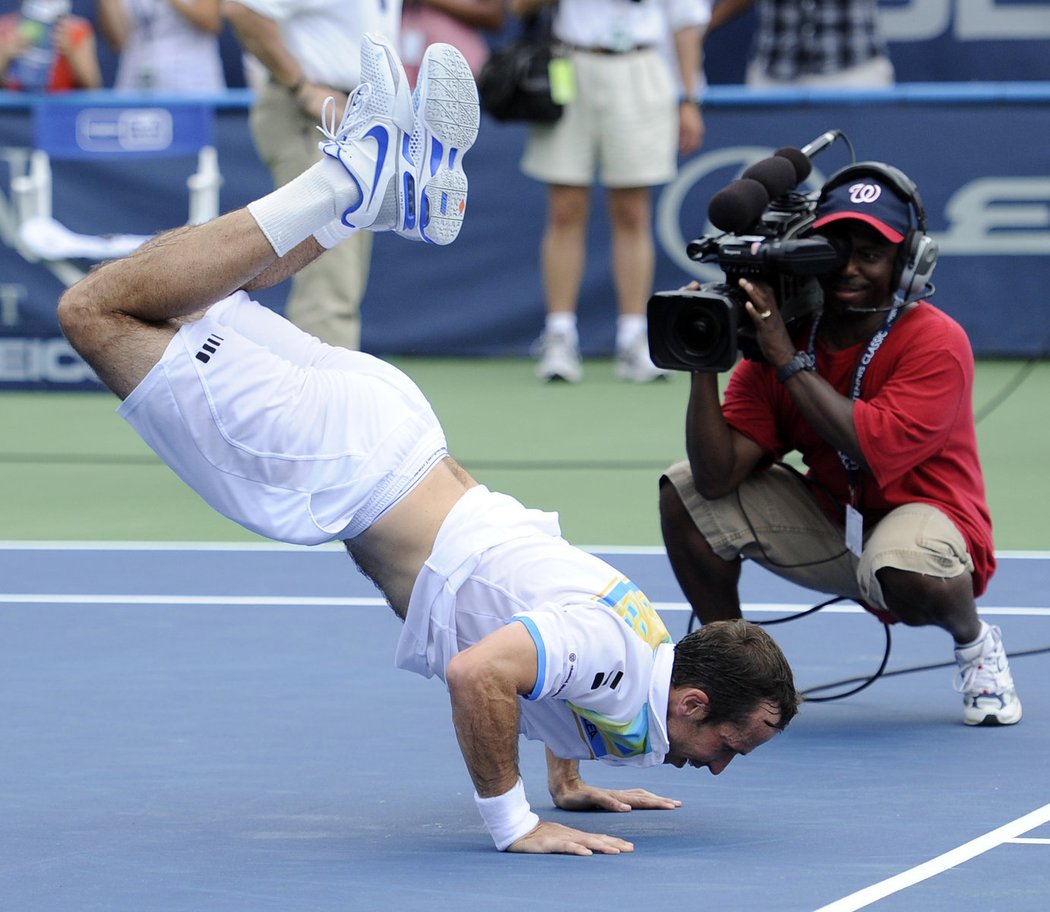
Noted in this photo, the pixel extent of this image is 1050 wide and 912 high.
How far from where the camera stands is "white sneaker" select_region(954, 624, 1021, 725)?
5.25 metres

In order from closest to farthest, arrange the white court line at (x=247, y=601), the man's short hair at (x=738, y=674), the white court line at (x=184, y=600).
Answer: the man's short hair at (x=738, y=674) < the white court line at (x=247, y=601) < the white court line at (x=184, y=600)

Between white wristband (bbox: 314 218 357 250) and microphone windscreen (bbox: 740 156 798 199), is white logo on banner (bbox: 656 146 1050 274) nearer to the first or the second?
microphone windscreen (bbox: 740 156 798 199)

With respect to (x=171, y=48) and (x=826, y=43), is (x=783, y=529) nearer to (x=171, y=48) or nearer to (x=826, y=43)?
(x=826, y=43)

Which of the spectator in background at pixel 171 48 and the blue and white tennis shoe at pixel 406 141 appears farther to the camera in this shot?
the spectator in background at pixel 171 48

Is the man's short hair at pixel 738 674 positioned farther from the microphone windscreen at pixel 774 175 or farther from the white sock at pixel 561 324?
the white sock at pixel 561 324

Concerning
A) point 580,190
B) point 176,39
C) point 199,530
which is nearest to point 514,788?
point 199,530

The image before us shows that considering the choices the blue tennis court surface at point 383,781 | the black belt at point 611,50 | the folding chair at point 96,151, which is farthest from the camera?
the folding chair at point 96,151

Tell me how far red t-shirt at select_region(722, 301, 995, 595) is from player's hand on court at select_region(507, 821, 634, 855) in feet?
4.58

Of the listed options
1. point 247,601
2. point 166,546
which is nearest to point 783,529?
point 247,601

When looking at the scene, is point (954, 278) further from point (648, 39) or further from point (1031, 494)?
point (1031, 494)

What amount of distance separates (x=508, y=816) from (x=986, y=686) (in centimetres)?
159

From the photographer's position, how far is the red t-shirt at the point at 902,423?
518 cm

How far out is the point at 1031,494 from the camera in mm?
8586

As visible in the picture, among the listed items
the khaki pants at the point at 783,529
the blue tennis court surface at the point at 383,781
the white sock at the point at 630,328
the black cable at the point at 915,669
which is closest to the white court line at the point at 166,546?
the blue tennis court surface at the point at 383,781
